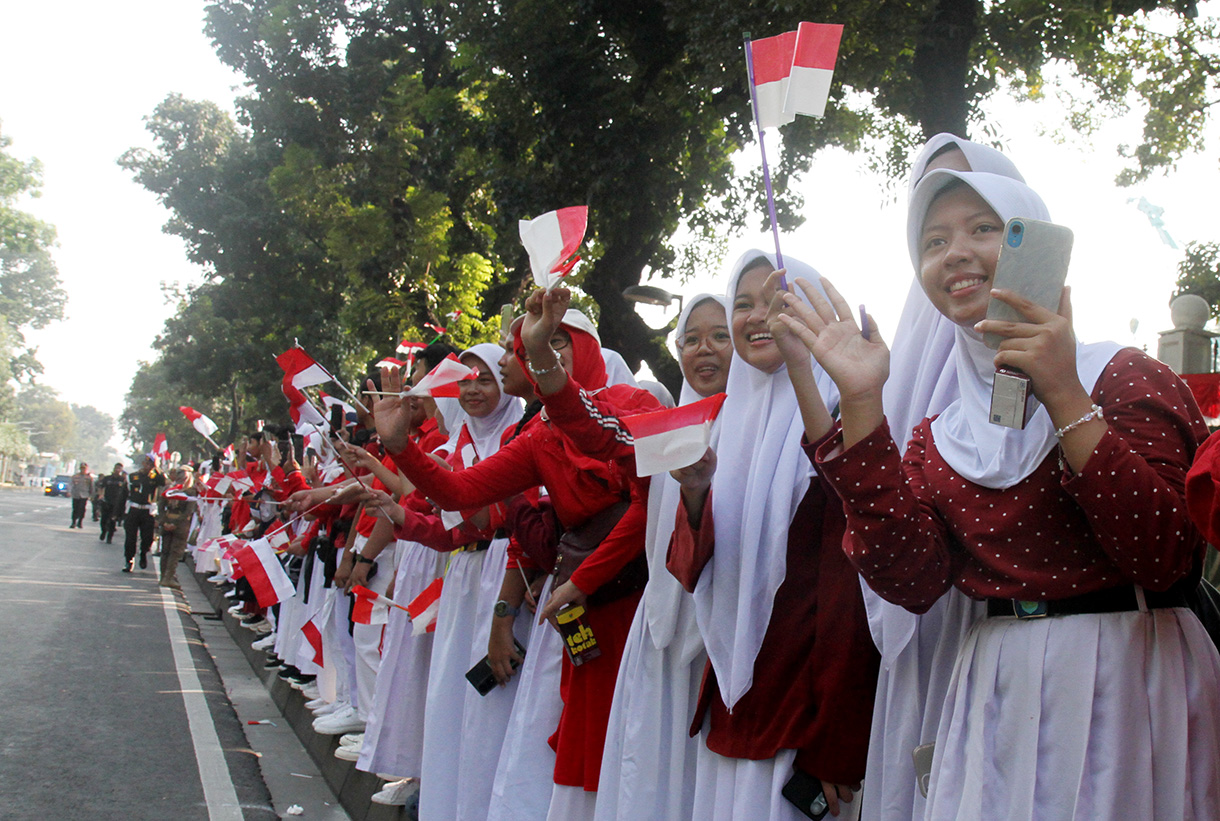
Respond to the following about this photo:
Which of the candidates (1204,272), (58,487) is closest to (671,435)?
(1204,272)

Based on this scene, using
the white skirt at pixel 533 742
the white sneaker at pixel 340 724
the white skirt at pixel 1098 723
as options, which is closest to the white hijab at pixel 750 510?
the white skirt at pixel 1098 723

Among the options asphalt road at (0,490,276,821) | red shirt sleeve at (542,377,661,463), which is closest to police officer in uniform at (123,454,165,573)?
asphalt road at (0,490,276,821)

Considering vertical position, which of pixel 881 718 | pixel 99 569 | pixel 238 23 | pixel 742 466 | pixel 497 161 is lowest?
pixel 99 569

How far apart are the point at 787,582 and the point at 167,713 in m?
6.05

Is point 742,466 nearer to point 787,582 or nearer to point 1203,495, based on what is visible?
point 787,582

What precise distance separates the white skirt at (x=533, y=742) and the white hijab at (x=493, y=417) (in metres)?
1.30

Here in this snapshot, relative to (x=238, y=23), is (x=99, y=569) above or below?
below

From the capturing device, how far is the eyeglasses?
316cm

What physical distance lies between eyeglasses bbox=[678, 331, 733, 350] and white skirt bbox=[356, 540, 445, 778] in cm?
259

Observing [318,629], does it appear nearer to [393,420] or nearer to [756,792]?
[393,420]

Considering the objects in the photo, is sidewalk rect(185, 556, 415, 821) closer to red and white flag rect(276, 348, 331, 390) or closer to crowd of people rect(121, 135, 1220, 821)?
crowd of people rect(121, 135, 1220, 821)

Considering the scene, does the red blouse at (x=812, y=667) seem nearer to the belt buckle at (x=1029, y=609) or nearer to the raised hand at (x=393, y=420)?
the belt buckle at (x=1029, y=609)

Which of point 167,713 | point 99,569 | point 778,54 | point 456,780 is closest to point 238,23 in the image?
point 99,569

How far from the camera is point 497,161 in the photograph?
12.2 meters
